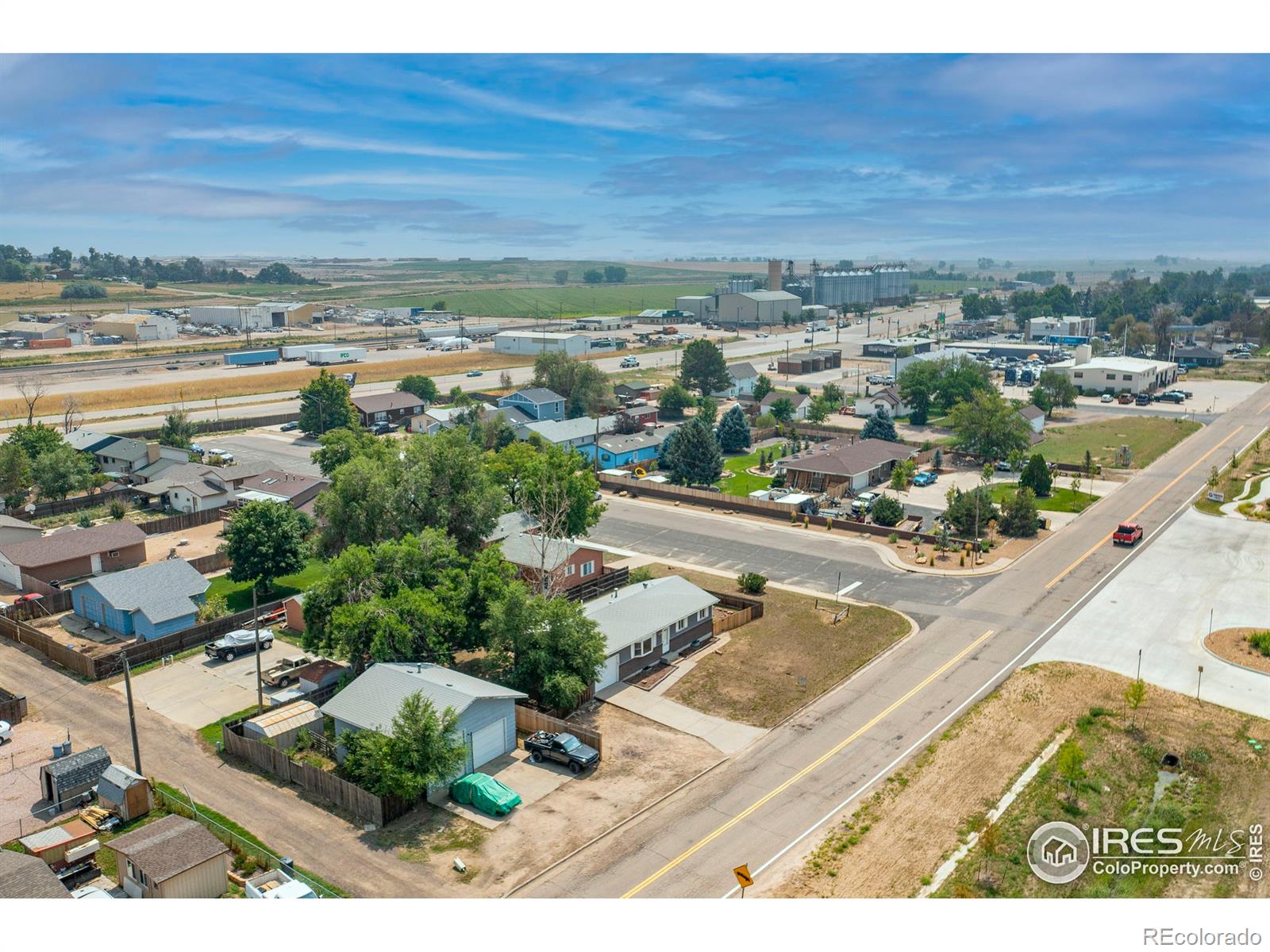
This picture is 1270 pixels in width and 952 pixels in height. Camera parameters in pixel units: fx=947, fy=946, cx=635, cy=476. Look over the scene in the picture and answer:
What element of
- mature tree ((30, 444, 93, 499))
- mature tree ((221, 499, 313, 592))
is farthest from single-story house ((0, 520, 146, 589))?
mature tree ((30, 444, 93, 499))

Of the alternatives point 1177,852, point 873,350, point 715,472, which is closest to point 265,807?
point 1177,852

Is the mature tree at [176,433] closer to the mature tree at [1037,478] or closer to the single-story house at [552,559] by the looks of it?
the single-story house at [552,559]

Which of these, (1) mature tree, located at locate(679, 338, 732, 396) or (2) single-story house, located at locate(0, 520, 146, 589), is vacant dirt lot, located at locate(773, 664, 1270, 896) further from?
(1) mature tree, located at locate(679, 338, 732, 396)

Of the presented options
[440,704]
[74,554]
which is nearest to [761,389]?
[74,554]

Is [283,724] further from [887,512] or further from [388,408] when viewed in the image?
[388,408]

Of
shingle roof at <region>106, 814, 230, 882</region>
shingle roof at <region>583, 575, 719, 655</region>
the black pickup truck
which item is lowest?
the black pickup truck

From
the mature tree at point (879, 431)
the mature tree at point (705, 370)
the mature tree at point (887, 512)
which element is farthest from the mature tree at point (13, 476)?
the mature tree at point (705, 370)
